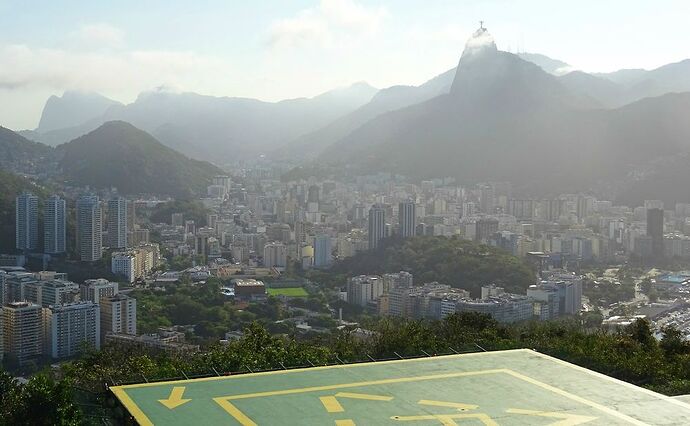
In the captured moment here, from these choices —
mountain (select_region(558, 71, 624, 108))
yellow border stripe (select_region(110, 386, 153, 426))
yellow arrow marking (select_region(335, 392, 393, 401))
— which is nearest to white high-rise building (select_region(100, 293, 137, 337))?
yellow border stripe (select_region(110, 386, 153, 426))

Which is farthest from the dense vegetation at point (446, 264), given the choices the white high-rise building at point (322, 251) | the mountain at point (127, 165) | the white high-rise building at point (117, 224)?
the mountain at point (127, 165)

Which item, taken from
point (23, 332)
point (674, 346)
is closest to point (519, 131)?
point (23, 332)

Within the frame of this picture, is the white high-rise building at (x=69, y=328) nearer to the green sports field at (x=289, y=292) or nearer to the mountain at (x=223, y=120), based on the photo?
the green sports field at (x=289, y=292)

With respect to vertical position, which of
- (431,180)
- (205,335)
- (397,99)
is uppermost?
(397,99)

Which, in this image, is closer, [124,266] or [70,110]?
[124,266]

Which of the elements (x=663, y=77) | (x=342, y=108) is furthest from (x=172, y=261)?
(x=342, y=108)

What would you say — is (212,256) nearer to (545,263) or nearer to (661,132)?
(545,263)

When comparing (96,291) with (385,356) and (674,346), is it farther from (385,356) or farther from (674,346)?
(674,346)
